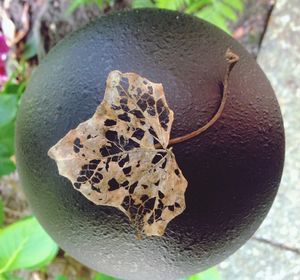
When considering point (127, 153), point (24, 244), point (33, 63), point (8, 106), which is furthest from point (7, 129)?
point (127, 153)

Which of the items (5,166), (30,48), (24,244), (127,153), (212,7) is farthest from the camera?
(30,48)

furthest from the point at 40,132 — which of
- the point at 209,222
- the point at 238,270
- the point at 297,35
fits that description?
the point at 297,35

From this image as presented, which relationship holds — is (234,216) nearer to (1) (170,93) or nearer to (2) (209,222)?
(2) (209,222)

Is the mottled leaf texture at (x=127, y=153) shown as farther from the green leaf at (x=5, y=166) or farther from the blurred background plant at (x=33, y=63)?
the green leaf at (x=5, y=166)

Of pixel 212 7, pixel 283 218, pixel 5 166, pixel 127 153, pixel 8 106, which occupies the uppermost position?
pixel 212 7

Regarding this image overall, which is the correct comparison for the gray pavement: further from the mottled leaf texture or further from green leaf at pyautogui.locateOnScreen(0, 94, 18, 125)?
the mottled leaf texture

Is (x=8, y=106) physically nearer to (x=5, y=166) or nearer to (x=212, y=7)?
(x=5, y=166)

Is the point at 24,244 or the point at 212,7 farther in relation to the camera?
the point at 212,7

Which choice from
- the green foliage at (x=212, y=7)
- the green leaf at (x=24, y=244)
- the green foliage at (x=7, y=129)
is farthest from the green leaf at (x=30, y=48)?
the green leaf at (x=24, y=244)
